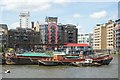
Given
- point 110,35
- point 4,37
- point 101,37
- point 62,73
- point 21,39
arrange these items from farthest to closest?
point 101,37 < point 110,35 < point 4,37 < point 21,39 < point 62,73

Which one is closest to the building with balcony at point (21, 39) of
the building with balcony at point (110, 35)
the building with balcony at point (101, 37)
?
the building with balcony at point (110, 35)

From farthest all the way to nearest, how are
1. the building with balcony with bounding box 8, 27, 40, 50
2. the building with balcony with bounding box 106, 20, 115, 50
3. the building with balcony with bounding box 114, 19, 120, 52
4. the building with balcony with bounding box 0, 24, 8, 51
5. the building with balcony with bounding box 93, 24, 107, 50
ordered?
1. the building with balcony with bounding box 93, 24, 107, 50
2. the building with balcony with bounding box 106, 20, 115, 50
3. the building with balcony with bounding box 114, 19, 120, 52
4. the building with balcony with bounding box 8, 27, 40, 50
5. the building with balcony with bounding box 0, 24, 8, 51

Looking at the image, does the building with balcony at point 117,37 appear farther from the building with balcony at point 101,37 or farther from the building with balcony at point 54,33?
the building with balcony at point 54,33

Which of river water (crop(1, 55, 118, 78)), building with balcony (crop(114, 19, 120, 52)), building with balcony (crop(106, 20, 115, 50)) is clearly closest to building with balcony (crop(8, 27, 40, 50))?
building with balcony (crop(114, 19, 120, 52))

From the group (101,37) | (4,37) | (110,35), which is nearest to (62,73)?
(4,37)

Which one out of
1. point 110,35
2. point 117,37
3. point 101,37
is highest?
point 110,35

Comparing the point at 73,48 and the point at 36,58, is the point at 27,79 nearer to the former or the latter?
the point at 36,58

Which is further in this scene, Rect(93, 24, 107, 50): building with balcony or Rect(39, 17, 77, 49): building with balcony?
Rect(93, 24, 107, 50): building with balcony

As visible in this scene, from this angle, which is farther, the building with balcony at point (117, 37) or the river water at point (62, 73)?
the building with balcony at point (117, 37)

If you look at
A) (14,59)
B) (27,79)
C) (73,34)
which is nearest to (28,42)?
(73,34)

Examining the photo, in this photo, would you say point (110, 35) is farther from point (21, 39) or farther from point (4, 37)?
point (4, 37)

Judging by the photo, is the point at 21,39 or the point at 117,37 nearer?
the point at 21,39

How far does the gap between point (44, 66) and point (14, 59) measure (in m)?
3.32

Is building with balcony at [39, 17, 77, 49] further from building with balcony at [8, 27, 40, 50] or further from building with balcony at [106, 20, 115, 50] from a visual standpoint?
building with balcony at [106, 20, 115, 50]
